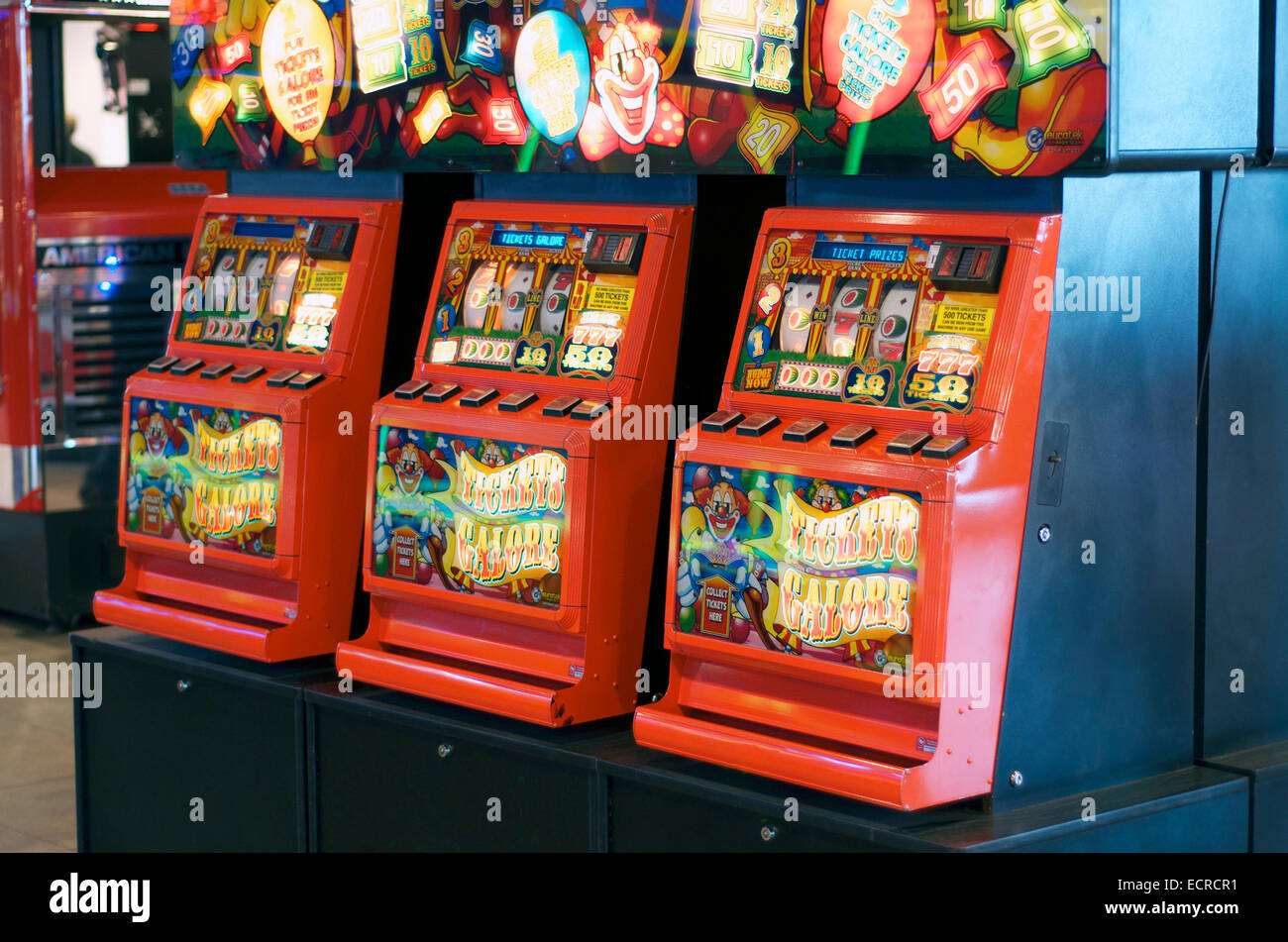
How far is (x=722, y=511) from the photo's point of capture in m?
4.12

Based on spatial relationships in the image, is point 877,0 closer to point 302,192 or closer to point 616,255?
point 616,255

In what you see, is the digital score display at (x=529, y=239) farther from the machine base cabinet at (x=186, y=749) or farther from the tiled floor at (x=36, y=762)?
the tiled floor at (x=36, y=762)

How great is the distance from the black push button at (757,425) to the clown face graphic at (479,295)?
1.09 m

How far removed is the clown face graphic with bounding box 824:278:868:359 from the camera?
13.3ft

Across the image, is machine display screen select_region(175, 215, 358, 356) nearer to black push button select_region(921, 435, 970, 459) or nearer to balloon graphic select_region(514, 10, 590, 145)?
balloon graphic select_region(514, 10, 590, 145)

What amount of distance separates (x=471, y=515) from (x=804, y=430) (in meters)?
1.13

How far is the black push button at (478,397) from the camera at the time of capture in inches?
188

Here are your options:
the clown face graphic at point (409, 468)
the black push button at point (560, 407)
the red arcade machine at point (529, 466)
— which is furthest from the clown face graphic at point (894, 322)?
the clown face graphic at point (409, 468)

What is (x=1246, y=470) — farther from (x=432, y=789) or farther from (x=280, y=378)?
(x=280, y=378)

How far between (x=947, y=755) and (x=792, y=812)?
17.0 inches

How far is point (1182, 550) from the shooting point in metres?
4.25

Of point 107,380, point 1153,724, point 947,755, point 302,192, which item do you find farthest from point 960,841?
point 107,380

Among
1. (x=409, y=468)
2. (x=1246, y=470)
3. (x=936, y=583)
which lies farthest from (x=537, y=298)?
(x=1246, y=470)
